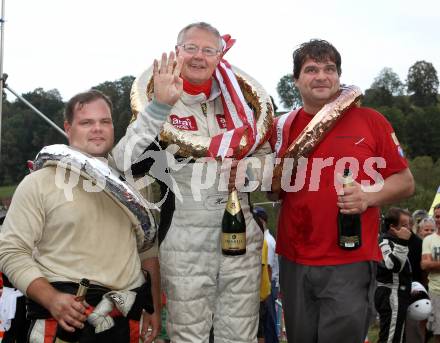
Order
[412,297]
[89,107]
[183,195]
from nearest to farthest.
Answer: [89,107]
[183,195]
[412,297]

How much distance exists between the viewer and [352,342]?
3.48m

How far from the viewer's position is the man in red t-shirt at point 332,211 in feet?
11.3

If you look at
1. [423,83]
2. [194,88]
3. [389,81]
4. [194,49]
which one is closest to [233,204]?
[194,88]

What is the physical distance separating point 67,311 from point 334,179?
1702 millimetres

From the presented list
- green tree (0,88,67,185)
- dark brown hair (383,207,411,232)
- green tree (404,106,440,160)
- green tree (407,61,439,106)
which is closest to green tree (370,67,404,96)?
green tree (407,61,439,106)

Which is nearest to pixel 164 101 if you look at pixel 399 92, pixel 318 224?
pixel 318 224

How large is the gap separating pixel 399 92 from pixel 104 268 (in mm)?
99919

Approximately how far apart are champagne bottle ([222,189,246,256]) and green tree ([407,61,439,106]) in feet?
274

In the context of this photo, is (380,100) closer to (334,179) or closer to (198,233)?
(334,179)

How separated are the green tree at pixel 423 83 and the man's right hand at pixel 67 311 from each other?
84.2m

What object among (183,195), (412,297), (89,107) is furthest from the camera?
(412,297)

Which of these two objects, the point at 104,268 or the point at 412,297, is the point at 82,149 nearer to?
the point at 104,268

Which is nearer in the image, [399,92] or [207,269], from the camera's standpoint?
[207,269]

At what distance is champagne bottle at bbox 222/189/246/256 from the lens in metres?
3.20
